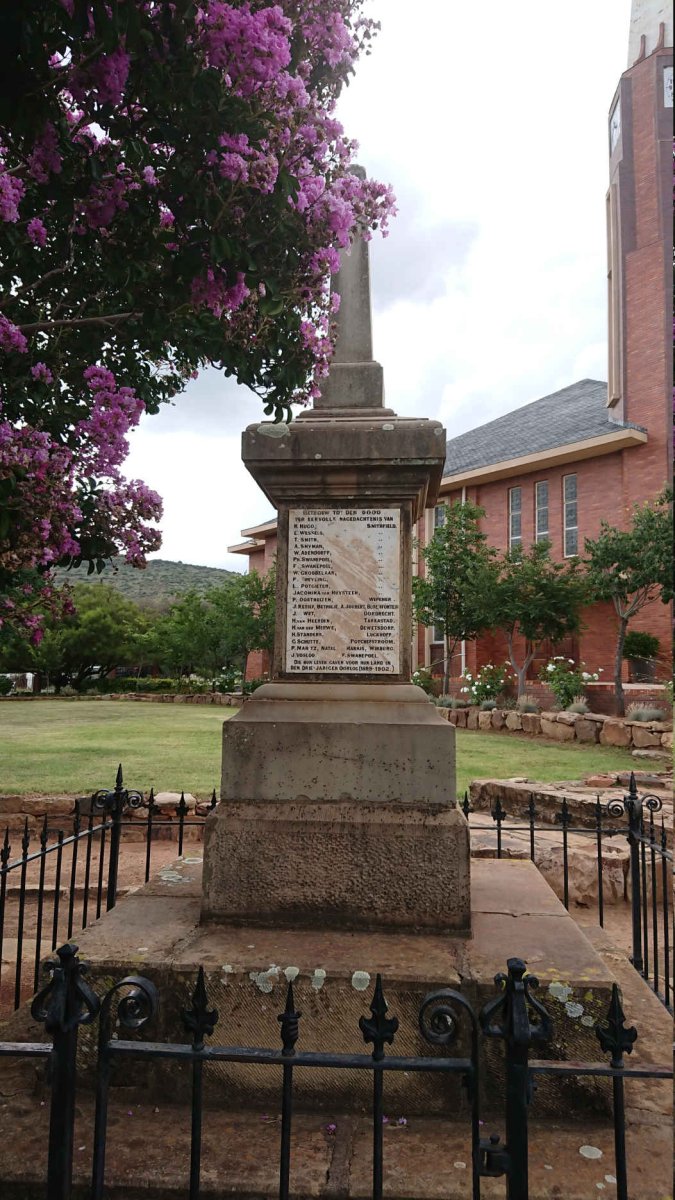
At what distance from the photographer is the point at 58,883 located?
4.22 meters

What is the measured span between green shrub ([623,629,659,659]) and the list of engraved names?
2075 cm

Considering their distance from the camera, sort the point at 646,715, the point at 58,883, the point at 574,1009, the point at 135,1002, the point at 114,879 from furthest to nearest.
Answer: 1. the point at 646,715
2. the point at 114,879
3. the point at 58,883
4. the point at 574,1009
5. the point at 135,1002

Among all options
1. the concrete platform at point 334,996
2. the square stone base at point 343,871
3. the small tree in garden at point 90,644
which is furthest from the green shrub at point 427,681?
the concrete platform at point 334,996

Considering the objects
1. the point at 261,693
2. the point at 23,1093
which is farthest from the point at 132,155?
the point at 23,1093

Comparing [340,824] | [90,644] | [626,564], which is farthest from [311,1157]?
[90,644]

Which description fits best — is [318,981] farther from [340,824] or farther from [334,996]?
[340,824]

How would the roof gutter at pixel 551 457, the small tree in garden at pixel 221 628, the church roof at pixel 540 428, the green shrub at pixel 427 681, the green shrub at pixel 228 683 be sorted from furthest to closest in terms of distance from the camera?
the green shrub at pixel 228 683
the small tree in garden at pixel 221 628
the church roof at pixel 540 428
the green shrub at pixel 427 681
the roof gutter at pixel 551 457

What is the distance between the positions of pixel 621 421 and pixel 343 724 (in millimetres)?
25249

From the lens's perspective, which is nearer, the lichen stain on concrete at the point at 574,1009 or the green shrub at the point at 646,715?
the lichen stain on concrete at the point at 574,1009

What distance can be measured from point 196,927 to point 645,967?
108 inches

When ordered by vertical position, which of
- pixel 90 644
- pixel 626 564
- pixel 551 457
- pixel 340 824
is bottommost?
pixel 340 824

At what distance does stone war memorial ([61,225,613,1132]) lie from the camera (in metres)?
2.91

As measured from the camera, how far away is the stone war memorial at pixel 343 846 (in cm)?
291

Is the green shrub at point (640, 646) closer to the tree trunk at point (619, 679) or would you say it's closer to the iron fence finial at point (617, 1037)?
the tree trunk at point (619, 679)
